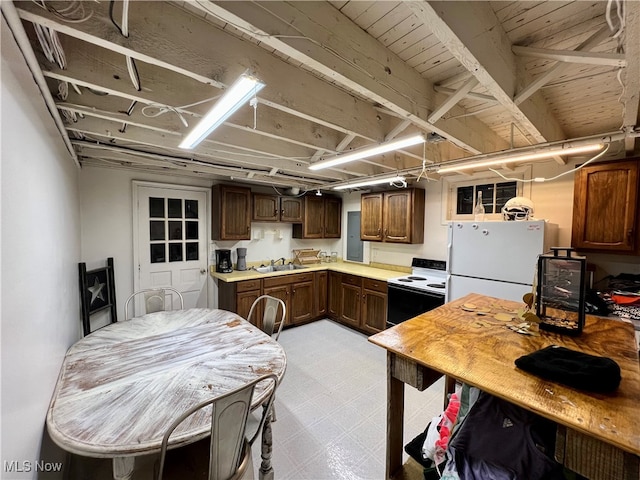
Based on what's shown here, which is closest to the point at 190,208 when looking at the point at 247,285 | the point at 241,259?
the point at 241,259

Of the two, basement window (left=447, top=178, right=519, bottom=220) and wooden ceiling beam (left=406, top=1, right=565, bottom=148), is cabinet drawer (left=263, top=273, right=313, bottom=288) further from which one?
wooden ceiling beam (left=406, top=1, right=565, bottom=148)

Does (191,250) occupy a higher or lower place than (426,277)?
higher

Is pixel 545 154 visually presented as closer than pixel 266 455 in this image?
No

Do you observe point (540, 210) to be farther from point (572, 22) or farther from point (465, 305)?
point (572, 22)

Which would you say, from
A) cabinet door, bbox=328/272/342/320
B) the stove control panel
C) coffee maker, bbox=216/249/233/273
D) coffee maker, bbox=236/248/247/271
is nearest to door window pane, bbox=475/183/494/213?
the stove control panel

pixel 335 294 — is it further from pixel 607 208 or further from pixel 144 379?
pixel 607 208

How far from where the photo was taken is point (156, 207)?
3721 mm

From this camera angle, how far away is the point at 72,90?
64.8 inches

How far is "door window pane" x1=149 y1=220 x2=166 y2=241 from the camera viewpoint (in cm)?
369

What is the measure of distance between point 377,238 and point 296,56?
3469 mm

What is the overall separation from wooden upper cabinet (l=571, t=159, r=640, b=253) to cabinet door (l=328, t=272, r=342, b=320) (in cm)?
300

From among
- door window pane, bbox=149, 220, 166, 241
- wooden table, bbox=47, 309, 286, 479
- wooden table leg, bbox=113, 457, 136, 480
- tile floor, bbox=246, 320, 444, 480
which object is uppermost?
door window pane, bbox=149, 220, 166, 241

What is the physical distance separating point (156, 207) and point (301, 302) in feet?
8.53

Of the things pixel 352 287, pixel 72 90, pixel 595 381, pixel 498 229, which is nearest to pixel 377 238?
pixel 352 287
